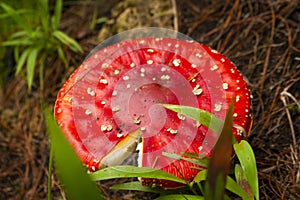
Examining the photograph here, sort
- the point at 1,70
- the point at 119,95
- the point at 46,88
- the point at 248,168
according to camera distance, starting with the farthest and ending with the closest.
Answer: the point at 1,70 → the point at 46,88 → the point at 119,95 → the point at 248,168

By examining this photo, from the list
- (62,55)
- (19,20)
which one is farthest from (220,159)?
(19,20)

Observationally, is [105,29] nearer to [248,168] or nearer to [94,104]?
[94,104]

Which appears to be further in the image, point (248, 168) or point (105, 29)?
point (105, 29)

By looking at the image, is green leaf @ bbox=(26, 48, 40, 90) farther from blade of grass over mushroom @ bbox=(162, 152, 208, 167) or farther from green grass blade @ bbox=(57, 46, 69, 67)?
blade of grass over mushroom @ bbox=(162, 152, 208, 167)

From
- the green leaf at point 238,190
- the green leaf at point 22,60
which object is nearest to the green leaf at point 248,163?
the green leaf at point 238,190

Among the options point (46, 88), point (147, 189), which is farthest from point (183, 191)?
point (46, 88)

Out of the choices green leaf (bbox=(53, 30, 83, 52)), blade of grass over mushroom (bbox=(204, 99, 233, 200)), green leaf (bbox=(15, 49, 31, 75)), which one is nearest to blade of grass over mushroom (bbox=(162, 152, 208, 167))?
blade of grass over mushroom (bbox=(204, 99, 233, 200))
